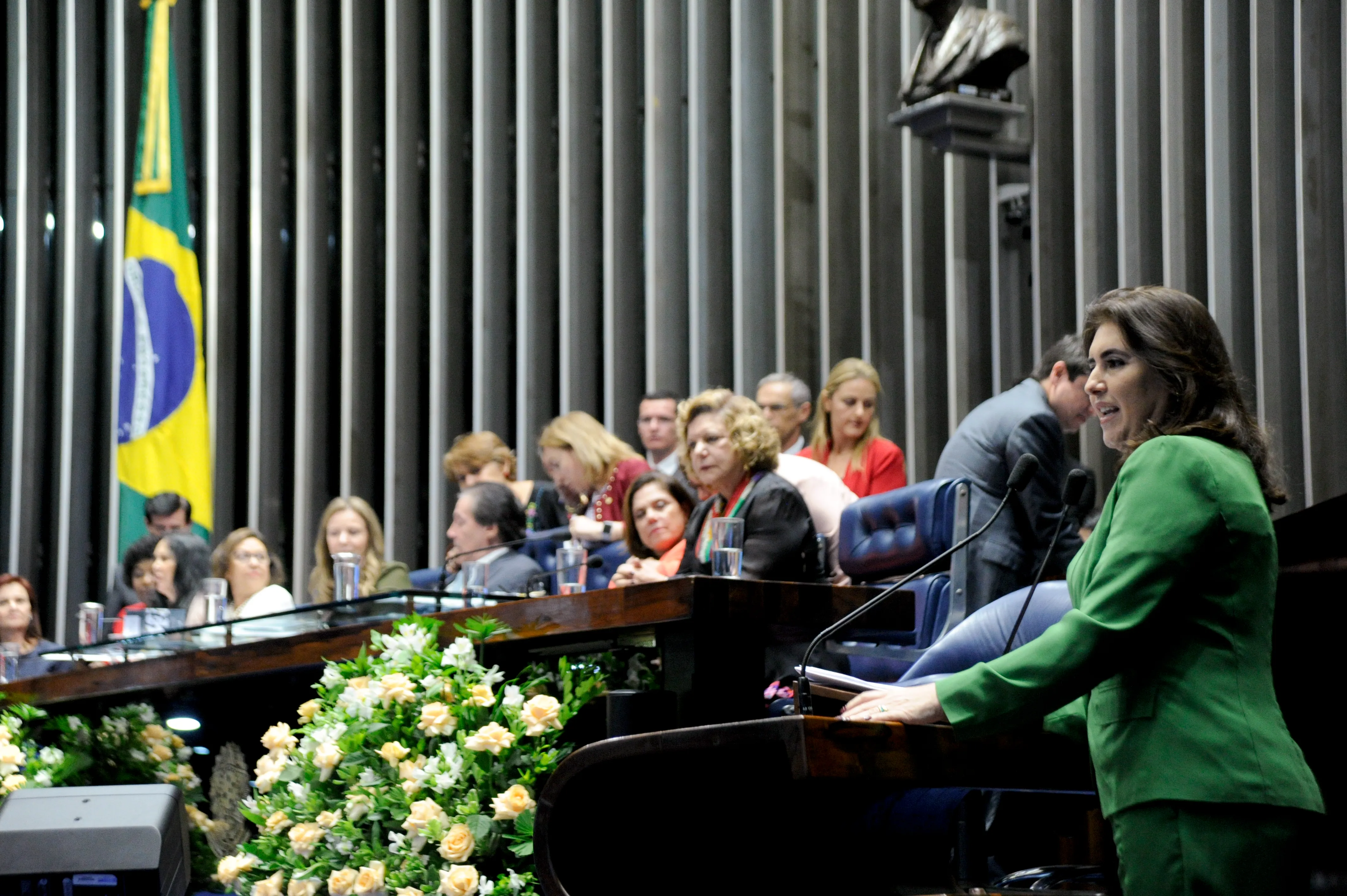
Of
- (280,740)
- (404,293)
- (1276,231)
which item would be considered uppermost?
(404,293)

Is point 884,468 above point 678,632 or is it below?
above

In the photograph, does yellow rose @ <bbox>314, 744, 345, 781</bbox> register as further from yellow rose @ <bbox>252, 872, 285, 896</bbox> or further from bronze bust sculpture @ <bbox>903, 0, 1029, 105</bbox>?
bronze bust sculpture @ <bbox>903, 0, 1029, 105</bbox>

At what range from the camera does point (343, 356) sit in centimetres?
796

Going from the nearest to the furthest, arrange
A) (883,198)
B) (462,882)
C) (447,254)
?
(462,882)
(883,198)
(447,254)

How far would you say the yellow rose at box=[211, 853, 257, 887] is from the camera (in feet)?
9.45

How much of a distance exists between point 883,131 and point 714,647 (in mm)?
4271

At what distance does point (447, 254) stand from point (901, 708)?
6.32m

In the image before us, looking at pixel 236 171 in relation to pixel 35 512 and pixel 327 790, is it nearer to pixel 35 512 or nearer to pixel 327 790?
pixel 35 512

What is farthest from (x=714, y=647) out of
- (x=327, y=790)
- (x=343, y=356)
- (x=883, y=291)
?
(x=343, y=356)

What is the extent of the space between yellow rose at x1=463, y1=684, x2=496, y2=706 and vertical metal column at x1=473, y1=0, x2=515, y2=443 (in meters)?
4.76

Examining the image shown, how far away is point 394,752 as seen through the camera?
2744mm

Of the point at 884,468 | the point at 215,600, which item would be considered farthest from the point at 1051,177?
the point at 215,600

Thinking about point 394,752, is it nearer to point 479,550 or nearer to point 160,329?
point 479,550

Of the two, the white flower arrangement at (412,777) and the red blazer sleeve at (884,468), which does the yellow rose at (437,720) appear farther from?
the red blazer sleeve at (884,468)
